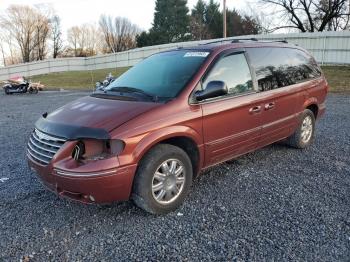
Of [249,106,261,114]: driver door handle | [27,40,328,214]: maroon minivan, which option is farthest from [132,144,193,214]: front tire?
[249,106,261,114]: driver door handle

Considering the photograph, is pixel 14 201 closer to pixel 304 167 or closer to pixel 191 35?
pixel 304 167

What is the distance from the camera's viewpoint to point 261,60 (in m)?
5.02

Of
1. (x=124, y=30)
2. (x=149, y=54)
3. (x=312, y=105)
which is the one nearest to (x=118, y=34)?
(x=124, y=30)

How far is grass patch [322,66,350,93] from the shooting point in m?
14.7

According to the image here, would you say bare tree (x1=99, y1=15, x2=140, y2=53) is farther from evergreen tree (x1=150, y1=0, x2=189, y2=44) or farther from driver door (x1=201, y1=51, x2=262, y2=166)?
driver door (x1=201, y1=51, x2=262, y2=166)

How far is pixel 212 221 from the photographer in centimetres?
369

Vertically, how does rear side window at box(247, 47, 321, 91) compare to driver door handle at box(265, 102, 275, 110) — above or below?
above

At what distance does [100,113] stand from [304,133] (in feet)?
12.0

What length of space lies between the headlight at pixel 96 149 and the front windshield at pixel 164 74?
3.05ft

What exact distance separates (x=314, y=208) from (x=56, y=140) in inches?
109

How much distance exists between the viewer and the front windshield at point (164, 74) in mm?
4215

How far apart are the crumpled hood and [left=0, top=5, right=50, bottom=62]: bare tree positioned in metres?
66.9

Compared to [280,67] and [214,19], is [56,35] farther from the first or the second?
[280,67]

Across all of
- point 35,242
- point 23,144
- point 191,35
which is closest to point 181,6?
point 191,35
